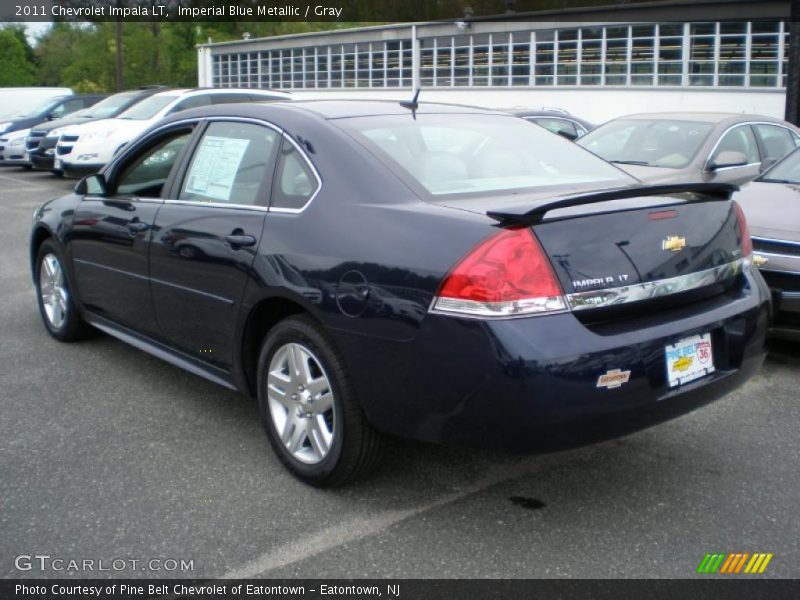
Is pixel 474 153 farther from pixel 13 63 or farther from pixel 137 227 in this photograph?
pixel 13 63

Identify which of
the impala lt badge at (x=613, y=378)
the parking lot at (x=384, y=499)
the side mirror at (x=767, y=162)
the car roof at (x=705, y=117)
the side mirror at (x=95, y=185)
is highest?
the car roof at (x=705, y=117)

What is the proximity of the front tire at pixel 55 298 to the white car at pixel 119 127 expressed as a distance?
8.48 m

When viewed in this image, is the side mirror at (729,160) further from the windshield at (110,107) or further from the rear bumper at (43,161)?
the rear bumper at (43,161)

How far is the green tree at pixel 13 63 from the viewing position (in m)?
67.0

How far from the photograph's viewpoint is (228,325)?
4035 millimetres

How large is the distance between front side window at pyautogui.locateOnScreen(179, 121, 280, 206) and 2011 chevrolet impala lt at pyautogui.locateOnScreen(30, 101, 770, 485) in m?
0.01

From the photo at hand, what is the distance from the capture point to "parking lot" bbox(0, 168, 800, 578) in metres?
3.16

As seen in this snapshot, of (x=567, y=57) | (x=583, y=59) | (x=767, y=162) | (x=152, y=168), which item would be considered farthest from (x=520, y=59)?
(x=152, y=168)

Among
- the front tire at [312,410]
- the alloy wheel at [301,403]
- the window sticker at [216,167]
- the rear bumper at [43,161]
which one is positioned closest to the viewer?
the front tire at [312,410]

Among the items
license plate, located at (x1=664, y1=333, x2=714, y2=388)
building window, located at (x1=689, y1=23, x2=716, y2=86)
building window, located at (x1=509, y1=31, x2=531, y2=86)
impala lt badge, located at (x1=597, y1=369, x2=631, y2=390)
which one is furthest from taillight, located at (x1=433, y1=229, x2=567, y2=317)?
building window, located at (x1=509, y1=31, x2=531, y2=86)

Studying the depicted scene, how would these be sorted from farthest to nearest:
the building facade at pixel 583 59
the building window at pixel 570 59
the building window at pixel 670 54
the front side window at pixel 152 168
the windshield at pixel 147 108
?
1. the building window at pixel 670 54
2. the building window at pixel 570 59
3. the building facade at pixel 583 59
4. the windshield at pixel 147 108
5. the front side window at pixel 152 168

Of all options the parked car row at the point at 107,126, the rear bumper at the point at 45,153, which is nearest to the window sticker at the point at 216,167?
the parked car row at the point at 107,126

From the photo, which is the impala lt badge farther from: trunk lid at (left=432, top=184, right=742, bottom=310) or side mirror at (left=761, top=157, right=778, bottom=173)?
side mirror at (left=761, top=157, right=778, bottom=173)
